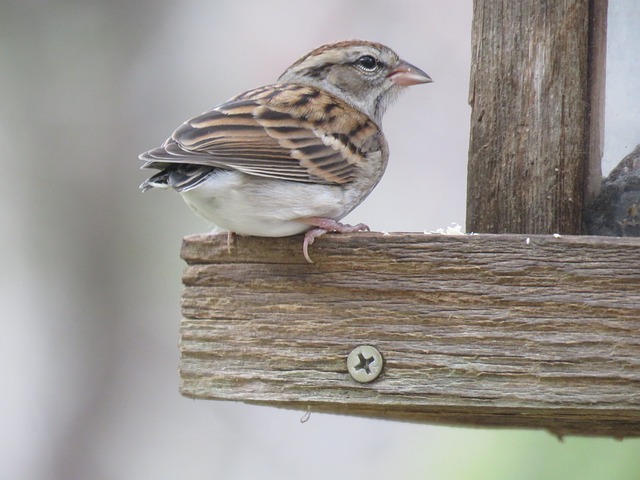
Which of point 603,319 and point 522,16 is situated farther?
point 522,16

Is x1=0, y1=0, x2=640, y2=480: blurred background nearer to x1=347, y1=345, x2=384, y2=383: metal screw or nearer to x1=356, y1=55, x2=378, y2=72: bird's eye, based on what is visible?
x1=356, y1=55, x2=378, y2=72: bird's eye

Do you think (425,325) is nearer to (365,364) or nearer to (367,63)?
(365,364)

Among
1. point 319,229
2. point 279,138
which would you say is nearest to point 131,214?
point 279,138

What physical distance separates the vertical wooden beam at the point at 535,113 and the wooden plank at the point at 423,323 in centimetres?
59

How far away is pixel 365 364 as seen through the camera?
230cm

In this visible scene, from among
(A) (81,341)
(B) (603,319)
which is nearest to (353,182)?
(B) (603,319)

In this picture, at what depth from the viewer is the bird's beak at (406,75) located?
3.42 meters

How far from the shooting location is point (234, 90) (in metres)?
5.79

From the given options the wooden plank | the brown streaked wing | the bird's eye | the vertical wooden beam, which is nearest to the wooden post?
the wooden plank

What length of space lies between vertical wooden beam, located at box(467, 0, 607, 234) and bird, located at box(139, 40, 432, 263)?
0.31 meters

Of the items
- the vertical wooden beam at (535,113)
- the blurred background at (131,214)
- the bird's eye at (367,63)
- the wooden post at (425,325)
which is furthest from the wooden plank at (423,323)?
the blurred background at (131,214)

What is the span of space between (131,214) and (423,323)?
126 inches

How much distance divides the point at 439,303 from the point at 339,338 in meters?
0.23

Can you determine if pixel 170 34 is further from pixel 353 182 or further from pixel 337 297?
pixel 337 297
